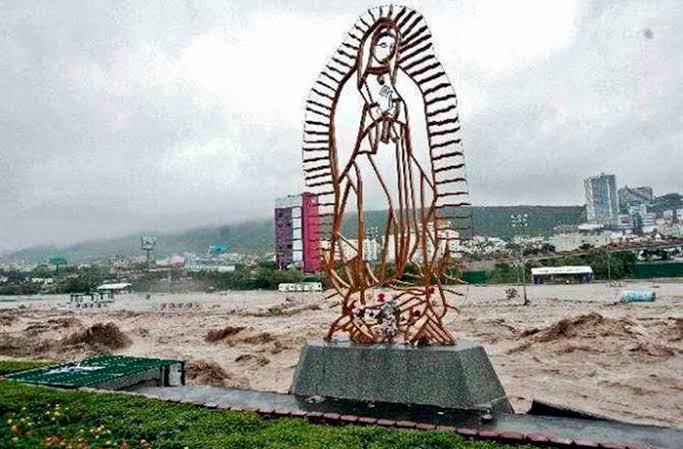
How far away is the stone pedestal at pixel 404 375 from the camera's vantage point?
24.2 feet

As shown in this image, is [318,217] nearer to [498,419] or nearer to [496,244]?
[498,419]

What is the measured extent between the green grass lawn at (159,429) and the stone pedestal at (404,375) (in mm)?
1641

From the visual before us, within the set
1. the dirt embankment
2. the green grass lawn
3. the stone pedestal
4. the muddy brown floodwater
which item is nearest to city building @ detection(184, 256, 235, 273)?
the muddy brown floodwater

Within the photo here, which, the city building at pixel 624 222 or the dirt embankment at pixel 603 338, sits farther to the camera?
the city building at pixel 624 222

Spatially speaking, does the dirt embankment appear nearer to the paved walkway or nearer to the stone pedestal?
the stone pedestal

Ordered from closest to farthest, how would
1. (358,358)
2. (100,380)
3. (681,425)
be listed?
(358,358) → (100,380) → (681,425)

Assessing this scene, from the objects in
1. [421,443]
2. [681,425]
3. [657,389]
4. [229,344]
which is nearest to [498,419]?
[421,443]

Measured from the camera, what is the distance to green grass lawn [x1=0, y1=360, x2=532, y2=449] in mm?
5492

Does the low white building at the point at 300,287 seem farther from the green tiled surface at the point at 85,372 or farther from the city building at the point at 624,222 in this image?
the city building at the point at 624,222

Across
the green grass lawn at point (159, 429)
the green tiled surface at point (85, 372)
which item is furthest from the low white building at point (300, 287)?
the green grass lawn at point (159, 429)

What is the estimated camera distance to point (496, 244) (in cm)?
10375

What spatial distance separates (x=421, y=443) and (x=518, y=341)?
1507 cm

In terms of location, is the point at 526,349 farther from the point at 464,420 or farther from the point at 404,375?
the point at 464,420

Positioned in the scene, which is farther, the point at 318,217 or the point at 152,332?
the point at 152,332
